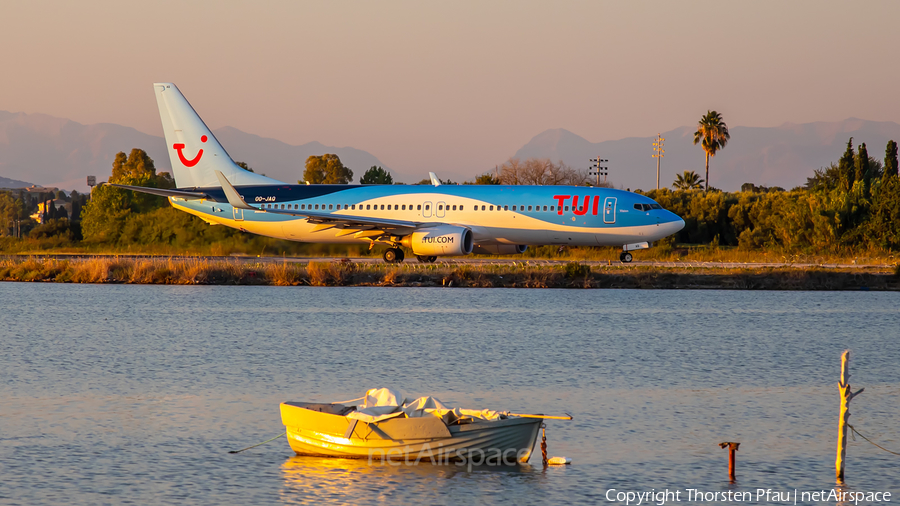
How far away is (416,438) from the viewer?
13.1 meters

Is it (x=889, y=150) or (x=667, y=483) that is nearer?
(x=667, y=483)

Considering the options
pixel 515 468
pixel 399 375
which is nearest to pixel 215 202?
pixel 399 375

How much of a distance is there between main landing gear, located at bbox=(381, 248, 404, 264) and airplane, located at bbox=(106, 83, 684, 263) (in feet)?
0.16

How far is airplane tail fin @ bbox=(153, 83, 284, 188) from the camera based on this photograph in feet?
174

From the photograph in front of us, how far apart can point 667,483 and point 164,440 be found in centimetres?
732

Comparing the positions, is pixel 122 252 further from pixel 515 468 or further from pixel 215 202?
pixel 515 468

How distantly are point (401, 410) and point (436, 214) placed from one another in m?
33.1

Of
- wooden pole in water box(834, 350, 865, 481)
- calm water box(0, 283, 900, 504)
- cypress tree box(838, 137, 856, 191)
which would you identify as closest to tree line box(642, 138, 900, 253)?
cypress tree box(838, 137, 856, 191)

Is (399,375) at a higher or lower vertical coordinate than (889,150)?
lower

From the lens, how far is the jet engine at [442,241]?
4388cm

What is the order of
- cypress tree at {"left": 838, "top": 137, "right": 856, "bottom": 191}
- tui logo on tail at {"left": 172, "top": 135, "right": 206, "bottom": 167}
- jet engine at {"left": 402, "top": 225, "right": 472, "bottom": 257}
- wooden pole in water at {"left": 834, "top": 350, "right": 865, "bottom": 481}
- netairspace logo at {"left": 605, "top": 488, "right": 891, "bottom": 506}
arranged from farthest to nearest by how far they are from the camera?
cypress tree at {"left": 838, "top": 137, "right": 856, "bottom": 191}, tui logo on tail at {"left": 172, "top": 135, "right": 206, "bottom": 167}, jet engine at {"left": 402, "top": 225, "right": 472, "bottom": 257}, wooden pole in water at {"left": 834, "top": 350, "right": 865, "bottom": 481}, netairspace logo at {"left": 605, "top": 488, "right": 891, "bottom": 506}

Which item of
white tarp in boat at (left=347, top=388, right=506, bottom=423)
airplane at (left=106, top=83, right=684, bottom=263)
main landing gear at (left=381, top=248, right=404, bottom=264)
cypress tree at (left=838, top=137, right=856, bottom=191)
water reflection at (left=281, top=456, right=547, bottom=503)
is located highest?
cypress tree at (left=838, top=137, right=856, bottom=191)

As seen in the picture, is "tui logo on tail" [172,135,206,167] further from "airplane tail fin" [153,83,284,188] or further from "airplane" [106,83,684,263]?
"airplane" [106,83,684,263]

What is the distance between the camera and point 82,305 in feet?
120
